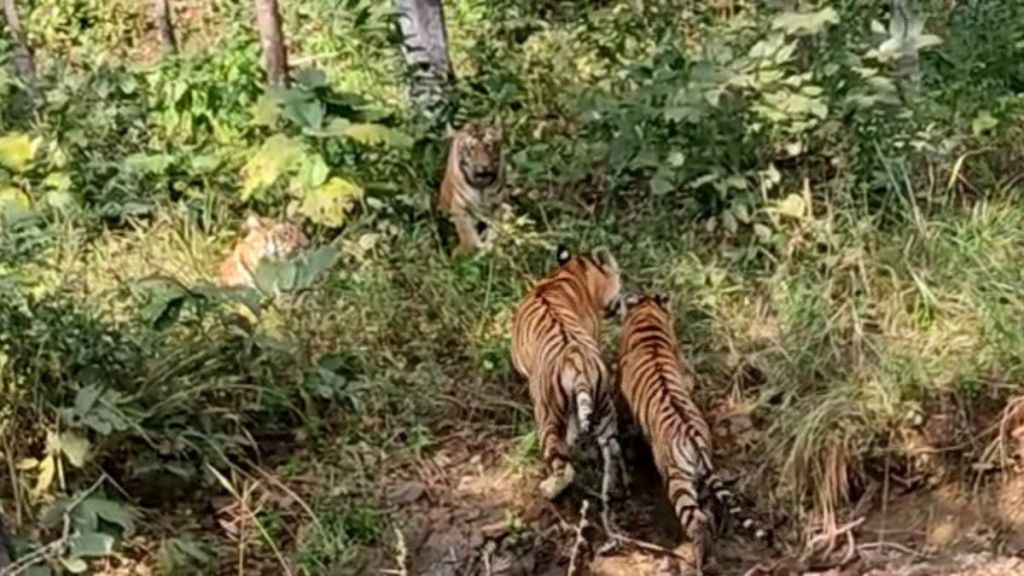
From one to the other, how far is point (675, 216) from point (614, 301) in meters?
0.66

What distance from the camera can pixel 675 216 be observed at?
5562 millimetres

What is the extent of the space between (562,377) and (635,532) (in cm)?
50

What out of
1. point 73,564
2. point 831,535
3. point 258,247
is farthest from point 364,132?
point 73,564

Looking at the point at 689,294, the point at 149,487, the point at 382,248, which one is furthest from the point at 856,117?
the point at 149,487

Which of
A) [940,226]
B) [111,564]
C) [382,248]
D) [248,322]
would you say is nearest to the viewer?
[111,564]

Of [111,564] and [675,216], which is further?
[675,216]

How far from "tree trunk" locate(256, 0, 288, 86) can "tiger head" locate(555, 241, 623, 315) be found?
65.6 inches

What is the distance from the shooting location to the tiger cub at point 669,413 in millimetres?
4234

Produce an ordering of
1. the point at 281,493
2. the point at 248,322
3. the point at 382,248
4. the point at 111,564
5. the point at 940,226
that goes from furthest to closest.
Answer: the point at 382,248 < the point at 940,226 < the point at 248,322 < the point at 281,493 < the point at 111,564

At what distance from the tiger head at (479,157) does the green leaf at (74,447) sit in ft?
6.15

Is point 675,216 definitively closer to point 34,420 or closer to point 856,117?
point 856,117

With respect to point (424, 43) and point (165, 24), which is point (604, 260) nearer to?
point (424, 43)

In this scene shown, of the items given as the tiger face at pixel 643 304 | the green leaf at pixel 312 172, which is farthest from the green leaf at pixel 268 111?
the tiger face at pixel 643 304

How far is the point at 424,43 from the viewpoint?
6.31m
